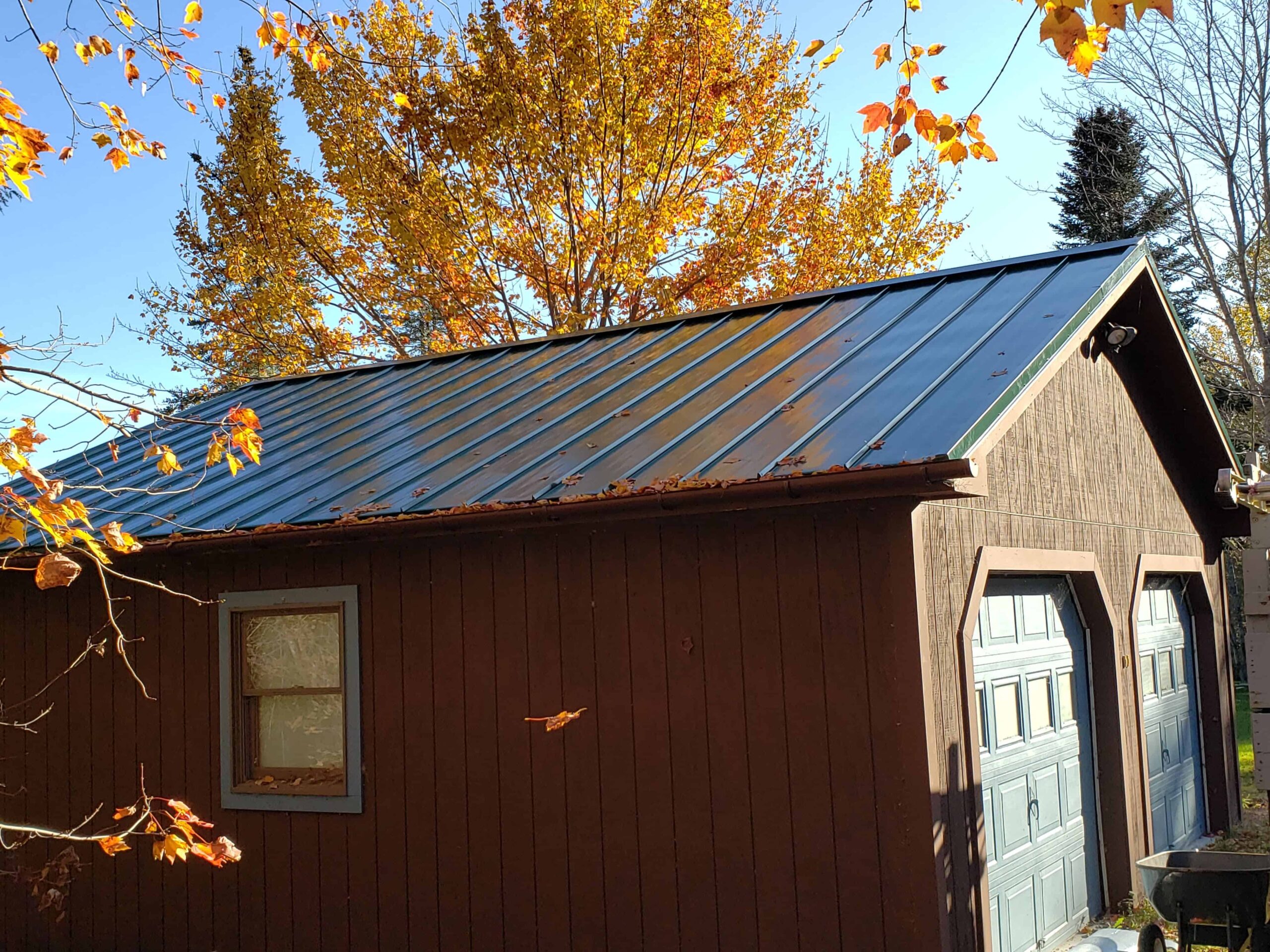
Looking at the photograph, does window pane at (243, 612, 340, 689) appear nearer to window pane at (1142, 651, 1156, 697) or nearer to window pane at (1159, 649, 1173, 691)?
window pane at (1142, 651, 1156, 697)

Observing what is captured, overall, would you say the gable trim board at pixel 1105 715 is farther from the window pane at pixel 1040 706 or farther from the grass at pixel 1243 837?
the window pane at pixel 1040 706

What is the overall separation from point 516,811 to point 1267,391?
1801cm

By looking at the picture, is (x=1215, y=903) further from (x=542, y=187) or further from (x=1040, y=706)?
(x=542, y=187)

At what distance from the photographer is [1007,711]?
7457 millimetres

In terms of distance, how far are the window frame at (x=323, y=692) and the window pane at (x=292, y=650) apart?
7 centimetres

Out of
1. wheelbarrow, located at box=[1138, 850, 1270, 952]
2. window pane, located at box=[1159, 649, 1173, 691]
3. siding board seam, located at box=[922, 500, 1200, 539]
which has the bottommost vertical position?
wheelbarrow, located at box=[1138, 850, 1270, 952]

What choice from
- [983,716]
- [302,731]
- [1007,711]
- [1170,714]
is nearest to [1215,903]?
[983,716]

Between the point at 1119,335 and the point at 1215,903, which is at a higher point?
the point at 1119,335

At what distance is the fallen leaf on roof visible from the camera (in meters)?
6.85

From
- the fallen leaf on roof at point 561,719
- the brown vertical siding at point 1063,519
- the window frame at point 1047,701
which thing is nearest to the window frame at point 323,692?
the fallen leaf on roof at point 561,719

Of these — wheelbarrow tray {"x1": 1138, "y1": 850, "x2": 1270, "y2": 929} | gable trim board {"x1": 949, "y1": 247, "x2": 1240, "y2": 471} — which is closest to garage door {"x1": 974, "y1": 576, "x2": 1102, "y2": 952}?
wheelbarrow tray {"x1": 1138, "y1": 850, "x2": 1270, "y2": 929}

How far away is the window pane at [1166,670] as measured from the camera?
34.6 feet

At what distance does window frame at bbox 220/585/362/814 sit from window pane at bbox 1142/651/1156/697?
20.8ft

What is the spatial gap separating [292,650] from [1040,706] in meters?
4.99
